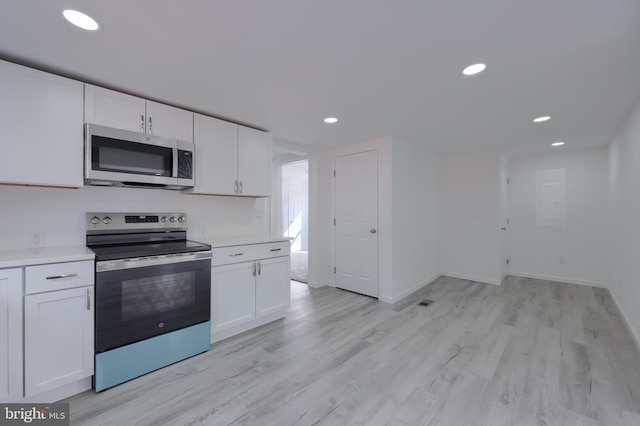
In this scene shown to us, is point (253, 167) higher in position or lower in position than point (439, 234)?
higher

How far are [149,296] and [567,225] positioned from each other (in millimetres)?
6103

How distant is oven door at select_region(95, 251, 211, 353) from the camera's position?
1.89 metres

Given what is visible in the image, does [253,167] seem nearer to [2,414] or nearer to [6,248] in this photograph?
[6,248]

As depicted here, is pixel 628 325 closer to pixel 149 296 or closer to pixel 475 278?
pixel 475 278

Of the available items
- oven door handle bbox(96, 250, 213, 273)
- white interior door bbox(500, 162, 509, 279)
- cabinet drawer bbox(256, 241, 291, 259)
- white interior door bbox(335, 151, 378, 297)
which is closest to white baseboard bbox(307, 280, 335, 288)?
white interior door bbox(335, 151, 378, 297)

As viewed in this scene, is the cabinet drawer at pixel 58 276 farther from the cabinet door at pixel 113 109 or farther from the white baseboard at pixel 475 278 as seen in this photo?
the white baseboard at pixel 475 278

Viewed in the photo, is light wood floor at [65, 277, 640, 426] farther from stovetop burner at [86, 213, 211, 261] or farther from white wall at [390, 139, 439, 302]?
stovetop burner at [86, 213, 211, 261]

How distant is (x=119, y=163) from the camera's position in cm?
217

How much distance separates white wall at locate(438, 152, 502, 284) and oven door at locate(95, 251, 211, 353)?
4.31 meters

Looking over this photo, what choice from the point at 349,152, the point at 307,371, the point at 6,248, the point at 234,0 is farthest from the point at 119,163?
the point at 349,152

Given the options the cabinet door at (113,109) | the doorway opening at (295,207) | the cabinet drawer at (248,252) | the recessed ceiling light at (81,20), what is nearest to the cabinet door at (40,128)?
the cabinet door at (113,109)

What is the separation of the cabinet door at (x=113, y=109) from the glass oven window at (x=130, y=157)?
148 millimetres

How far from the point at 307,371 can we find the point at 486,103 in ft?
9.16

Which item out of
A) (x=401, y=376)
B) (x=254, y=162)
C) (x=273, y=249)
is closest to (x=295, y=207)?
(x=254, y=162)
